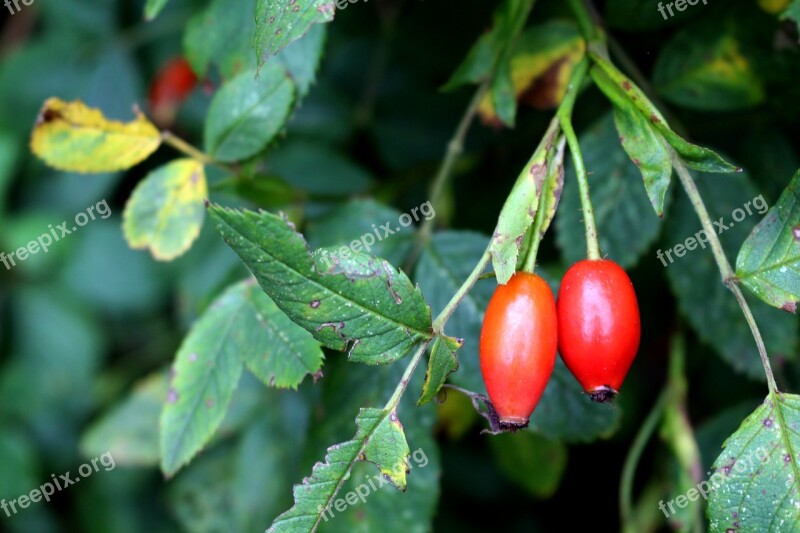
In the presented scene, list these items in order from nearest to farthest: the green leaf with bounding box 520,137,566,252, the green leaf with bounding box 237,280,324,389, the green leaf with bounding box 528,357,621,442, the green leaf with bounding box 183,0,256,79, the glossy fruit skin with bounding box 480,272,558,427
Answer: the glossy fruit skin with bounding box 480,272,558,427 < the green leaf with bounding box 520,137,566,252 < the green leaf with bounding box 237,280,324,389 < the green leaf with bounding box 528,357,621,442 < the green leaf with bounding box 183,0,256,79

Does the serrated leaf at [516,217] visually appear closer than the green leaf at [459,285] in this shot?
Yes

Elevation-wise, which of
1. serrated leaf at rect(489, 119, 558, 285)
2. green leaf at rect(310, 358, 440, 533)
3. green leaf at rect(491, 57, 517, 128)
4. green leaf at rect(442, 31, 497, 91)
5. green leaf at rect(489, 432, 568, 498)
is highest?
green leaf at rect(442, 31, 497, 91)

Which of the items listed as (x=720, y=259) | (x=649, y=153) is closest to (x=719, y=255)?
(x=720, y=259)

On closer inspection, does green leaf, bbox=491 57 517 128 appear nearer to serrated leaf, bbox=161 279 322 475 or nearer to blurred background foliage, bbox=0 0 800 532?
blurred background foliage, bbox=0 0 800 532

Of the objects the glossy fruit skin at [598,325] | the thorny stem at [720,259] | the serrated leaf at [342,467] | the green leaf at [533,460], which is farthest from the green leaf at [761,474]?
the green leaf at [533,460]

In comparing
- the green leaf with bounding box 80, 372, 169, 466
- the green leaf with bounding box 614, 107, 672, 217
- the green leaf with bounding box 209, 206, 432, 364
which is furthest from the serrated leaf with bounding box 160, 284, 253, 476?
the green leaf with bounding box 80, 372, 169, 466

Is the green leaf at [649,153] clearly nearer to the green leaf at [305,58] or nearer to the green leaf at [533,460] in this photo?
the green leaf at [305,58]

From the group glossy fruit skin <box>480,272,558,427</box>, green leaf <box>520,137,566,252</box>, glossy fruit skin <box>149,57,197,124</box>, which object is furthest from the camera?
glossy fruit skin <box>149,57,197,124</box>
